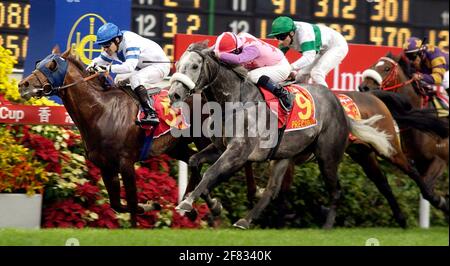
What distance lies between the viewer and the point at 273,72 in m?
7.99

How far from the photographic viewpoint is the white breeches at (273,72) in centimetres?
793

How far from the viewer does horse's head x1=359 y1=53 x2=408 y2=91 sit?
32.3 ft

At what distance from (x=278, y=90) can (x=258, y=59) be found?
0.29 m

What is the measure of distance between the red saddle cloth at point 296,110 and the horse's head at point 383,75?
1.69 meters

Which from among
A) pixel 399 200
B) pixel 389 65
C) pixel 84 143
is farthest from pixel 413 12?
pixel 84 143

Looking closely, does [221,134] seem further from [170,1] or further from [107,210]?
[170,1]

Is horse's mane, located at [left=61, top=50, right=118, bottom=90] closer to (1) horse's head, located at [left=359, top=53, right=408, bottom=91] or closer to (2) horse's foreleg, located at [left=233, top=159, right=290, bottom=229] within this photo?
(2) horse's foreleg, located at [left=233, top=159, right=290, bottom=229]

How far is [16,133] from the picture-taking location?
848cm

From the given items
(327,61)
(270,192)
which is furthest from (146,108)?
(327,61)

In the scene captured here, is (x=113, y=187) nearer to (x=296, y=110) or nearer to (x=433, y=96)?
(x=296, y=110)

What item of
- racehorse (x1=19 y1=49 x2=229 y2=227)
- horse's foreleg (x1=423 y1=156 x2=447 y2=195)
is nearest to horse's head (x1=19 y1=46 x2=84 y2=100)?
racehorse (x1=19 y1=49 x2=229 y2=227)

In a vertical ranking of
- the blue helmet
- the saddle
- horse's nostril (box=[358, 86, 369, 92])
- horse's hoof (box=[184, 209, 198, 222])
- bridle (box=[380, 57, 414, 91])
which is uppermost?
the blue helmet

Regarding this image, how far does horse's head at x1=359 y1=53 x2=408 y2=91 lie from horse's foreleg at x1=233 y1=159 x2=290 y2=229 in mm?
1849
